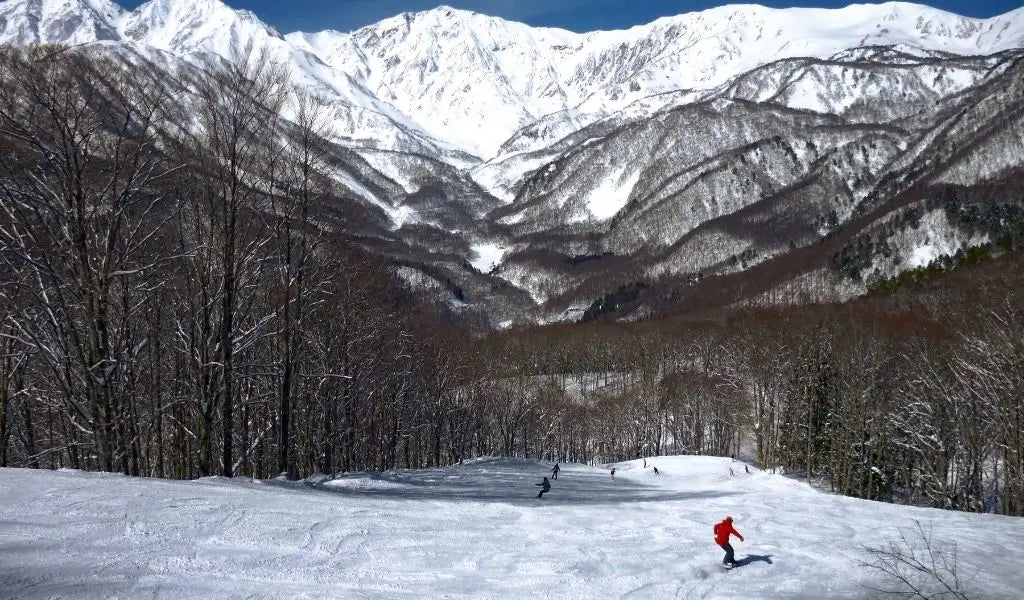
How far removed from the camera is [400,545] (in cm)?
1363

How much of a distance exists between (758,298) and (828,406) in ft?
509

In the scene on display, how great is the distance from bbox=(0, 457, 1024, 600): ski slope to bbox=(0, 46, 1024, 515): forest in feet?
12.1

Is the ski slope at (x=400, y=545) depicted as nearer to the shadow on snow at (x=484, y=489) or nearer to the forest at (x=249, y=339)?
the shadow on snow at (x=484, y=489)

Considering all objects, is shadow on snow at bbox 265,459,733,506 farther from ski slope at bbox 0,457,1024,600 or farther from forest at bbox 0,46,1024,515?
forest at bbox 0,46,1024,515

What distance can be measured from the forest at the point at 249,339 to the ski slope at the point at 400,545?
12.1ft

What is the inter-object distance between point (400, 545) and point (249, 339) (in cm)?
771

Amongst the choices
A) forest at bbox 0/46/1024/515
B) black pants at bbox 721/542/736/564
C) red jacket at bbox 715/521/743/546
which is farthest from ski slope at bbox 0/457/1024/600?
forest at bbox 0/46/1024/515

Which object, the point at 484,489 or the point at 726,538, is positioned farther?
Answer: the point at 484,489

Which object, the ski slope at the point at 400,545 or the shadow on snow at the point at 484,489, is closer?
the ski slope at the point at 400,545

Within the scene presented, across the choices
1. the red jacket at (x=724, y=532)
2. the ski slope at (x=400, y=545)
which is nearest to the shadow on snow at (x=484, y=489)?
the ski slope at (x=400, y=545)

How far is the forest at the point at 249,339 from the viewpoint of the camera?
15242mm

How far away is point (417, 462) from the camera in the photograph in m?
53.1

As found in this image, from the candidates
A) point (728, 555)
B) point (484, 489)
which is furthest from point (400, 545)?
point (484, 489)

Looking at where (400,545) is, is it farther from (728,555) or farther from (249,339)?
(728,555)
